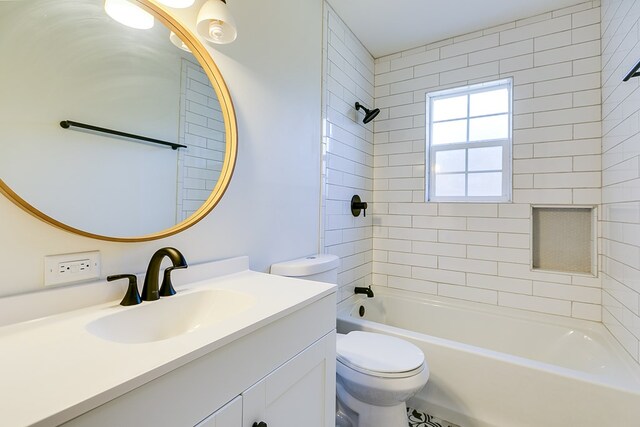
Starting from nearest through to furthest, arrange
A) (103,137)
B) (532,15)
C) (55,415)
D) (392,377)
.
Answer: (55,415) → (103,137) → (392,377) → (532,15)

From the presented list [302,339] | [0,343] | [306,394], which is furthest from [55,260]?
[306,394]

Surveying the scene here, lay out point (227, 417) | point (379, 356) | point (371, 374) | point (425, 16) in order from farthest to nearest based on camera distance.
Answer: point (425, 16), point (379, 356), point (371, 374), point (227, 417)

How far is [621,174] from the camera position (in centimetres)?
153

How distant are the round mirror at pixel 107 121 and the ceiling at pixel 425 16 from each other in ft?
4.68

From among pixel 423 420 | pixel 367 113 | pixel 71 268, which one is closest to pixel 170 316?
pixel 71 268

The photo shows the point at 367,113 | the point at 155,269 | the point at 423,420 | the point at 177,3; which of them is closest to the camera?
the point at 155,269

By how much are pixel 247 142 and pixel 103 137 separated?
0.59m

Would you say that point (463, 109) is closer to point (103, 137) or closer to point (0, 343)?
point (103, 137)

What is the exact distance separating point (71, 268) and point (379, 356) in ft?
4.11

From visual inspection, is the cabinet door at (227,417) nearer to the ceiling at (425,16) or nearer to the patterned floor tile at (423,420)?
the patterned floor tile at (423,420)

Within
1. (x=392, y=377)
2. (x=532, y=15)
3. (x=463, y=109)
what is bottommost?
(x=392, y=377)

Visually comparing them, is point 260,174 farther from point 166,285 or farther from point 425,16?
point 425,16

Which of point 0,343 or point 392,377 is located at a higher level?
point 0,343

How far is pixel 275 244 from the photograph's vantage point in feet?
5.04
